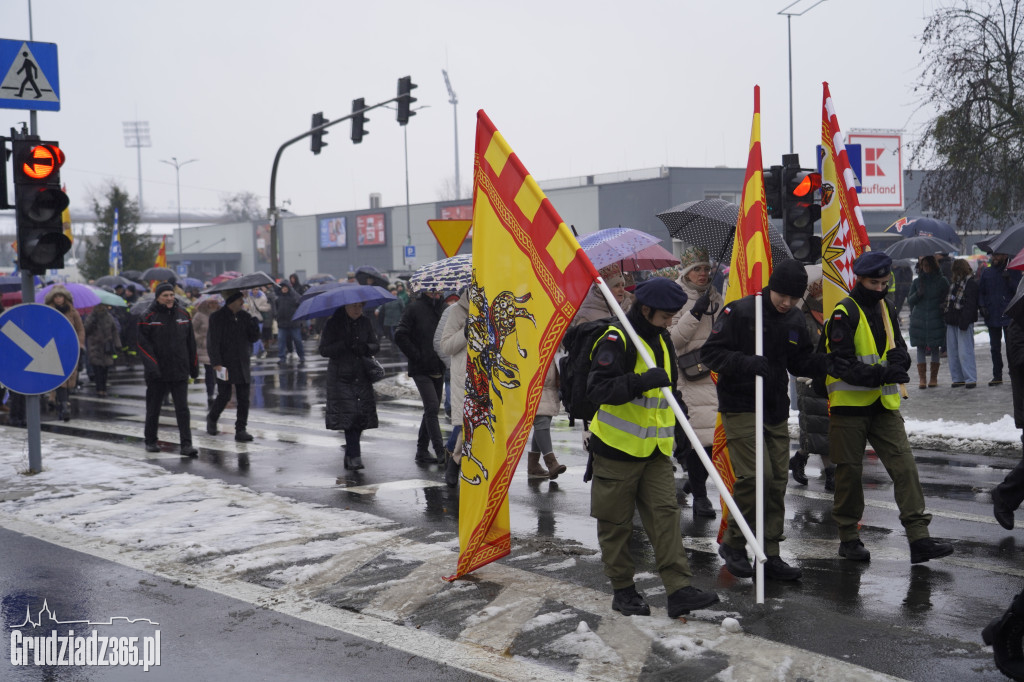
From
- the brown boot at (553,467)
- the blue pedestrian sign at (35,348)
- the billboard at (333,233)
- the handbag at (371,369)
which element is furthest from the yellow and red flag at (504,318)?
the billboard at (333,233)

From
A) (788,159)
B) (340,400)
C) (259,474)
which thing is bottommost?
(259,474)

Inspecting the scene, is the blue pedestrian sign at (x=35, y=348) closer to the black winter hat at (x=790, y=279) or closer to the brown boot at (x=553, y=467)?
the brown boot at (x=553, y=467)

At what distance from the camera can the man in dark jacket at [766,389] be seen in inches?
249

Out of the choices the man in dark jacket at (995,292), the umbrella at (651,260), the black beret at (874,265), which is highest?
the umbrella at (651,260)

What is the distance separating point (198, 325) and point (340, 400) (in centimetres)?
720

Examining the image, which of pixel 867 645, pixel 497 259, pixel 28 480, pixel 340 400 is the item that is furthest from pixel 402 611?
pixel 28 480

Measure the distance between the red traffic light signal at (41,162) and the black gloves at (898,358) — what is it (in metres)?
7.48

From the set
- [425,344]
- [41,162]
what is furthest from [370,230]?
[41,162]

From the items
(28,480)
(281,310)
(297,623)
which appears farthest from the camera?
(281,310)

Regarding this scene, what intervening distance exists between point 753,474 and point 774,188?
5783mm

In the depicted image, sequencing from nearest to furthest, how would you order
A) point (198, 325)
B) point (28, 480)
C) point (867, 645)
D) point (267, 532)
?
point (867, 645) → point (267, 532) → point (28, 480) → point (198, 325)

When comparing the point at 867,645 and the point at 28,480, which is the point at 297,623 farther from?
the point at 28,480

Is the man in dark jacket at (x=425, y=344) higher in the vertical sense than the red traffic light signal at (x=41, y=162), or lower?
lower

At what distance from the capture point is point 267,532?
7.66 meters
